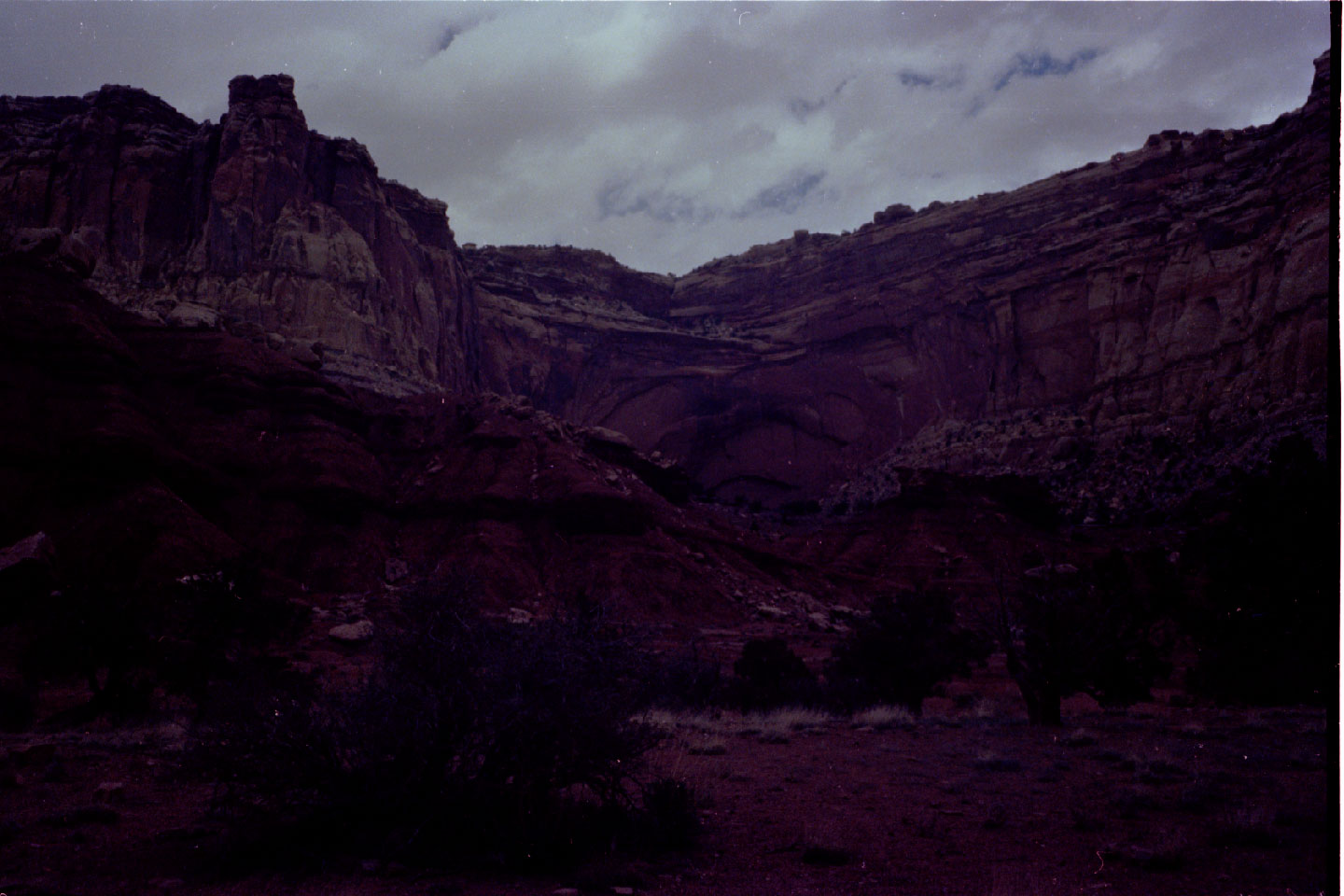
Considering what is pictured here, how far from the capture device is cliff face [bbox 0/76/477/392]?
66.2 metres

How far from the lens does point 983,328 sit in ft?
282

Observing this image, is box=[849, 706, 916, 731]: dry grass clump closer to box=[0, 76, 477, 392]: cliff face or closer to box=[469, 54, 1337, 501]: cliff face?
box=[469, 54, 1337, 501]: cliff face

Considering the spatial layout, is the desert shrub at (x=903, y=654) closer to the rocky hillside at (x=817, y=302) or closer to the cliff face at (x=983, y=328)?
the rocky hillside at (x=817, y=302)

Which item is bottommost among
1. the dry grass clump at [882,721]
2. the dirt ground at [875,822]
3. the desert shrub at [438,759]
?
the dry grass clump at [882,721]

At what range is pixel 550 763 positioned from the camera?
673 centimetres

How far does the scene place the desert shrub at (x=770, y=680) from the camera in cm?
2070

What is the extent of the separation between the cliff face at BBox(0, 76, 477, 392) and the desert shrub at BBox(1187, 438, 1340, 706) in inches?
2287

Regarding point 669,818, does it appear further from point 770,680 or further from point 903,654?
point 770,680

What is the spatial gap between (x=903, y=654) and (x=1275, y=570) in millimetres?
13130

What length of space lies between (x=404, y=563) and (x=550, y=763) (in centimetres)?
3628

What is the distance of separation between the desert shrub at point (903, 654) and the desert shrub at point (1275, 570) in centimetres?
1026

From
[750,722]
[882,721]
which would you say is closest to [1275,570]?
[882,721]

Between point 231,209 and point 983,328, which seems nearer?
point 231,209

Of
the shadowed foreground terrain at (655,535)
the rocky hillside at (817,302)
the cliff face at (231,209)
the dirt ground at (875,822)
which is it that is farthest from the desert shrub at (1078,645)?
the cliff face at (231,209)
